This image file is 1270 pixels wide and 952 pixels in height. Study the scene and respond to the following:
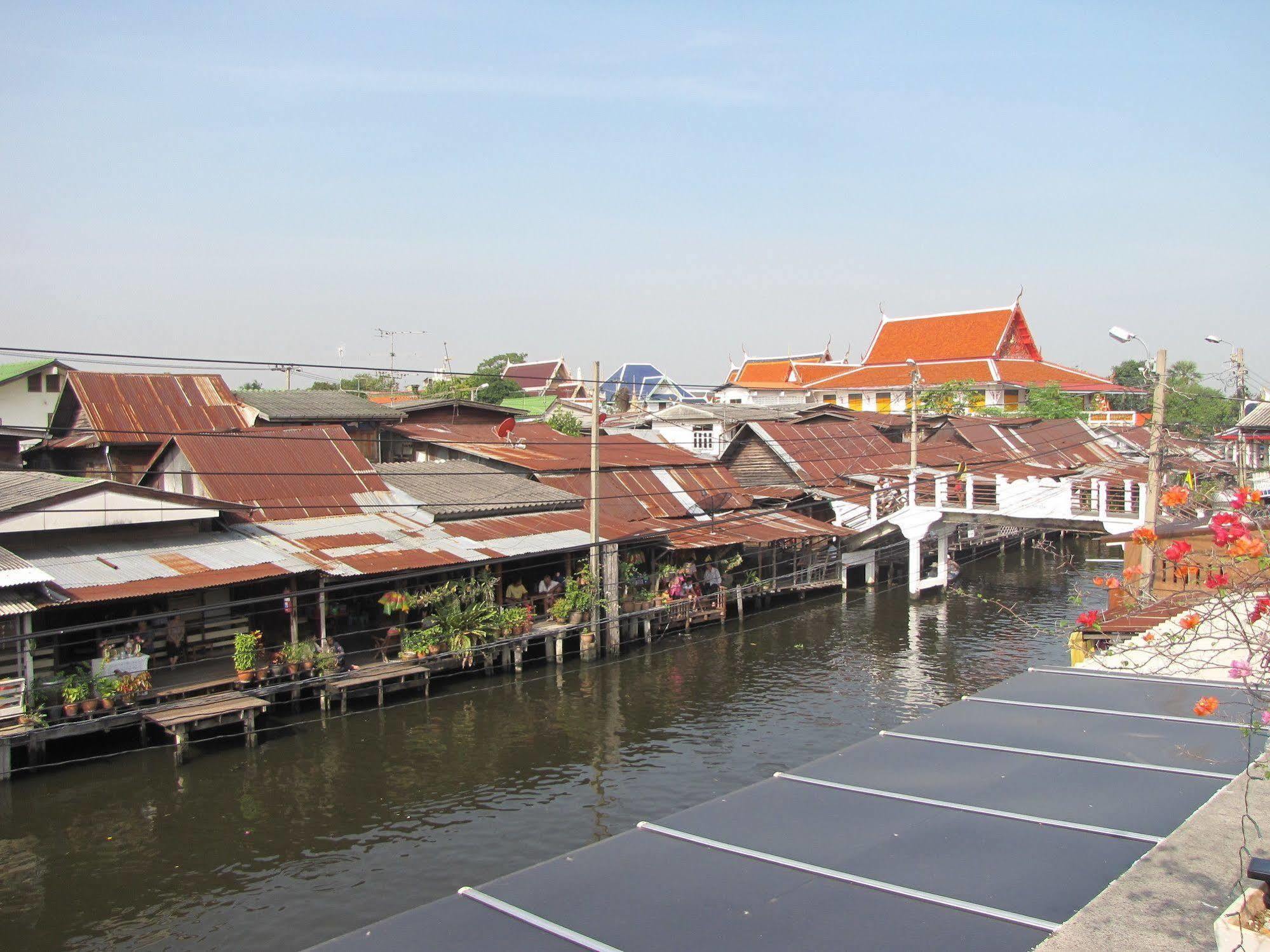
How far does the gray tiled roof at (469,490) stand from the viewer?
23.2m

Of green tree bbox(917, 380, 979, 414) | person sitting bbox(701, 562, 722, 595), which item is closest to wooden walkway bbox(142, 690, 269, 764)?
person sitting bbox(701, 562, 722, 595)

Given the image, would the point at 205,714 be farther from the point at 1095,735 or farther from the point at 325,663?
the point at 1095,735

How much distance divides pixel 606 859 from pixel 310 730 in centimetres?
1194

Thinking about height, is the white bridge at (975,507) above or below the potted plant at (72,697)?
above

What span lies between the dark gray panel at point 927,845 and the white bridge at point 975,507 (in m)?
21.0

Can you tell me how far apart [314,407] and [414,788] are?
19307 millimetres

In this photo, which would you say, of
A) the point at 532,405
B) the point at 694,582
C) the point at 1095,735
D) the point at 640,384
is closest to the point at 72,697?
the point at 1095,735

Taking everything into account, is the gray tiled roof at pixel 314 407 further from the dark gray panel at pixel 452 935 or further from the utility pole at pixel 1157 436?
the dark gray panel at pixel 452 935

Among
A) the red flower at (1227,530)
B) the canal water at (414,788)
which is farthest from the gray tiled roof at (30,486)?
the red flower at (1227,530)

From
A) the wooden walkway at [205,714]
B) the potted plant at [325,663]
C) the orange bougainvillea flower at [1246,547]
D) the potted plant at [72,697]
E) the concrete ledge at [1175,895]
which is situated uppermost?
the orange bougainvillea flower at [1246,547]

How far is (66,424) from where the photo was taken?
28172 millimetres

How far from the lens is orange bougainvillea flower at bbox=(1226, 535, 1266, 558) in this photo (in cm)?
418

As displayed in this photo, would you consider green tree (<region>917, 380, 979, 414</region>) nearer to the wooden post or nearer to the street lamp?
the street lamp

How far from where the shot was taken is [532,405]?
162ft
